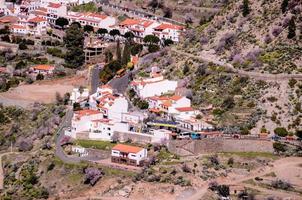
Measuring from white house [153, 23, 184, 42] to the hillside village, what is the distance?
0.12 meters

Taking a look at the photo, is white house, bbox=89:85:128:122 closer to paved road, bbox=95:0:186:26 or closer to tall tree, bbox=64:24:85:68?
tall tree, bbox=64:24:85:68

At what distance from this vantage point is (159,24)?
294ft

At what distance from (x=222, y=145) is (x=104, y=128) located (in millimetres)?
8951

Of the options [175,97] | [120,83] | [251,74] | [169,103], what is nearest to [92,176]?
[169,103]

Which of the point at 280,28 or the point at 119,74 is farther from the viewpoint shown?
the point at 119,74

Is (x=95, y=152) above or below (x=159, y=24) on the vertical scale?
below

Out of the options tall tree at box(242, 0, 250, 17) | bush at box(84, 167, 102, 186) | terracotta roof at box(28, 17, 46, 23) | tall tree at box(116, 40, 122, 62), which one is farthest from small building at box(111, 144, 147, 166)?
terracotta roof at box(28, 17, 46, 23)

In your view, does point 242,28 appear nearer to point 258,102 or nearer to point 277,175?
point 258,102

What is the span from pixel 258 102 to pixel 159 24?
2717 cm

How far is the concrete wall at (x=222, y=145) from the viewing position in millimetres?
60094

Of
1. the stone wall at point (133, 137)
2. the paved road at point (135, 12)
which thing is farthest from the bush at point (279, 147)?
the paved road at point (135, 12)

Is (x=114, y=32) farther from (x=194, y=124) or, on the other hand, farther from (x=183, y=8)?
(x=194, y=124)

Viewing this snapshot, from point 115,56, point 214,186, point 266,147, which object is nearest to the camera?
point 214,186

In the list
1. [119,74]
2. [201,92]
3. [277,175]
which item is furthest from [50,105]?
[277,175]
